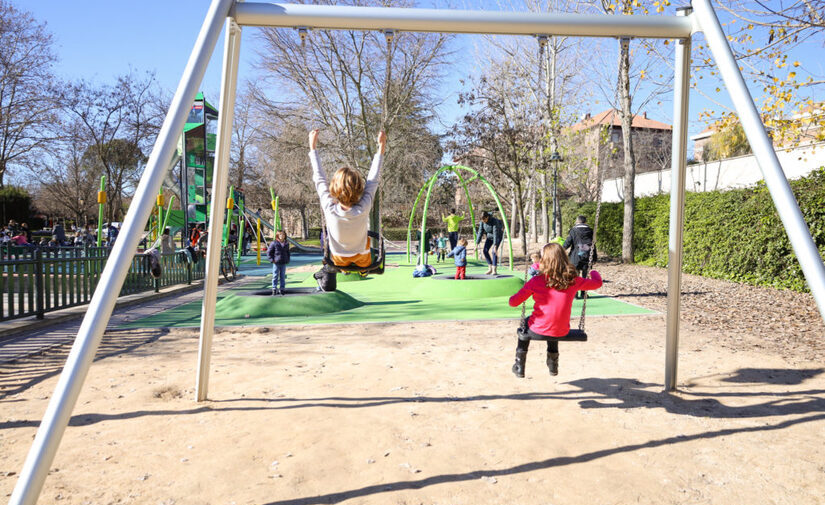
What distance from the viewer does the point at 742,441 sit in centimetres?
369

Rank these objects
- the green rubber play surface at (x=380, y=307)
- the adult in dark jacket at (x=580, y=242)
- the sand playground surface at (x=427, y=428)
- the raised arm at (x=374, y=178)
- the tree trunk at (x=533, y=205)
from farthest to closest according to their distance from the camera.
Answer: the tree trunk at (x=533, y=205), the adult in dark jacket at (x=580, y=242), the green rubber play surface at (x=380, y=307), the raised arm at (x=374, y=178), the sand playground surface at (x=427, y=428)

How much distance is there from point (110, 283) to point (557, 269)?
303cm

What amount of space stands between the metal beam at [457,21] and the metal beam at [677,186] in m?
0.36

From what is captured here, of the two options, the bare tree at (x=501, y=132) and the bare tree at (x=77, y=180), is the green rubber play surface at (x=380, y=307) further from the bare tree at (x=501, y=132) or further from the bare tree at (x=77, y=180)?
the bare tree at (x=77, y=180)

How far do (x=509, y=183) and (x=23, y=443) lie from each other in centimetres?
2296

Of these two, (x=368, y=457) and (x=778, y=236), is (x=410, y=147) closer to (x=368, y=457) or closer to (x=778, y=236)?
→ (x=778, y=236)

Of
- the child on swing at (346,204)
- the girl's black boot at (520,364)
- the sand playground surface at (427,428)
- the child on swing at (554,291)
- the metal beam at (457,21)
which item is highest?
the metal beam at (457,21)

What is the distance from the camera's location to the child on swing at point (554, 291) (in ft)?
13.7

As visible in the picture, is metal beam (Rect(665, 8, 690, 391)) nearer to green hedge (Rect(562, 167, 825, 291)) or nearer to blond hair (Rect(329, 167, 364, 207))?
blond hair (Rect(329, 167, 364, 207))

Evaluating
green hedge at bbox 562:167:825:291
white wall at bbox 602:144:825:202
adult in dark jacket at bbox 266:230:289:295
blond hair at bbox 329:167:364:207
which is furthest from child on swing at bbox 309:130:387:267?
white wall at bbox 602:144:825:202

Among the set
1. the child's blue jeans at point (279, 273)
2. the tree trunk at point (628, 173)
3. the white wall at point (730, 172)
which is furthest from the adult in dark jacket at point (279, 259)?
the white wall at point (730, 172)

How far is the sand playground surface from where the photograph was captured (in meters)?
3.01

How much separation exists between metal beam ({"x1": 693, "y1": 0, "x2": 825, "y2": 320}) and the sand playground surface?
128 centimetres

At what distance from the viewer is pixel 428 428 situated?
394 cm
